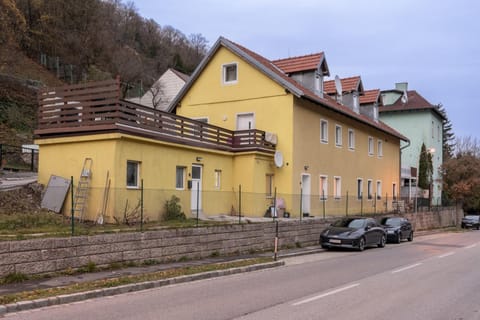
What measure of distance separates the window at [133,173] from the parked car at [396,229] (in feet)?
45.6

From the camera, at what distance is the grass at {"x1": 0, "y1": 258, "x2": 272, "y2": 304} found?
9.28m

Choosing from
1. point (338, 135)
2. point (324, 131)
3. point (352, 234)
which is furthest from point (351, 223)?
point (338, 135)

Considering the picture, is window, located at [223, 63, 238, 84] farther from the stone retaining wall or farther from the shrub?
the shrub

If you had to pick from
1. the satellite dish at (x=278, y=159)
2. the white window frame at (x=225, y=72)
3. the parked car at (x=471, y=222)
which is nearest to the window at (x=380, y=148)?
the parked car at (x=471, y=222)

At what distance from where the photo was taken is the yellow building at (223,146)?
18.2 metres

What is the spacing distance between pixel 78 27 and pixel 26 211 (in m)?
43.5

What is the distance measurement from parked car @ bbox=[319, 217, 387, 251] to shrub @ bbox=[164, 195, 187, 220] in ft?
20.6

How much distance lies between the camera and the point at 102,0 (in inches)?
2499

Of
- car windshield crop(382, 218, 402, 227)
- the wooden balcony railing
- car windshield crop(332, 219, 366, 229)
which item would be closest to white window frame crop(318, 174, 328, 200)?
car windshield crop(382, 218, 402, 227)

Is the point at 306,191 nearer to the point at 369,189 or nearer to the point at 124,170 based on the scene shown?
the point at 369,189

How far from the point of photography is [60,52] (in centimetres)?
5416

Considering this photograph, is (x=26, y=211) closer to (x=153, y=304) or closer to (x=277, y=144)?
(x=153, y=304)

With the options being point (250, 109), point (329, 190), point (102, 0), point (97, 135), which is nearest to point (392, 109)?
point (329, 190)

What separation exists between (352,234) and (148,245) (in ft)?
32.2
